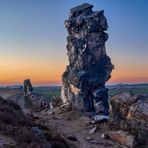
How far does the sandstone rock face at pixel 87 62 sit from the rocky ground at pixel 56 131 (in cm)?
371

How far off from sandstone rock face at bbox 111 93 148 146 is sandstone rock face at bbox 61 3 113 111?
13.8 metres

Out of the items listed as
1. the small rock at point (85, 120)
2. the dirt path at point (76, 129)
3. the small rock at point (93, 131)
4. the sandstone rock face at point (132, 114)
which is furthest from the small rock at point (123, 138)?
the small rock at point (85, 120)

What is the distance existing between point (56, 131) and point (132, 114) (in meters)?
9.56

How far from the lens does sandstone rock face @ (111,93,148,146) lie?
43525 millimetres

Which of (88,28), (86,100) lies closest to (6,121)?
(86,100)

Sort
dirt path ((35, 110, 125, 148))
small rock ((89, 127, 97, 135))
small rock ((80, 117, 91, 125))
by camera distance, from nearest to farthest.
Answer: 1. dirt path ((35, 110, 125, 148))
2. small rock ((89, 127, 97, 135))
3. small rock ((80, 117, 91, 125))

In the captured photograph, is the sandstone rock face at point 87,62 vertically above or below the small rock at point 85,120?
above

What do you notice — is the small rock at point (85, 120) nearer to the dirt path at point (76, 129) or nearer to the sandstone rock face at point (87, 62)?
the dirt path at point (76, 129)

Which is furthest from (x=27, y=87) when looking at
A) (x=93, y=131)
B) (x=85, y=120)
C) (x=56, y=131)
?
(x=56, y=131)

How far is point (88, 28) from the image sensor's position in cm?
6625

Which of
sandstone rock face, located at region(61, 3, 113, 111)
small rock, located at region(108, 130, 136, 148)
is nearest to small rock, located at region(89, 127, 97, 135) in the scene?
small rock, located at region(108, 130, 136, 148)

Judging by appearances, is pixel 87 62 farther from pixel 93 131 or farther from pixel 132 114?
pixel 132 114

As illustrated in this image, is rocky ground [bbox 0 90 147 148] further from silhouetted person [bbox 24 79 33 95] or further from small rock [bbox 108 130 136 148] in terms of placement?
silhouetted person [bbox 24 79 33 95]

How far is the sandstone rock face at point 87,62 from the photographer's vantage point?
6450 centimetres
